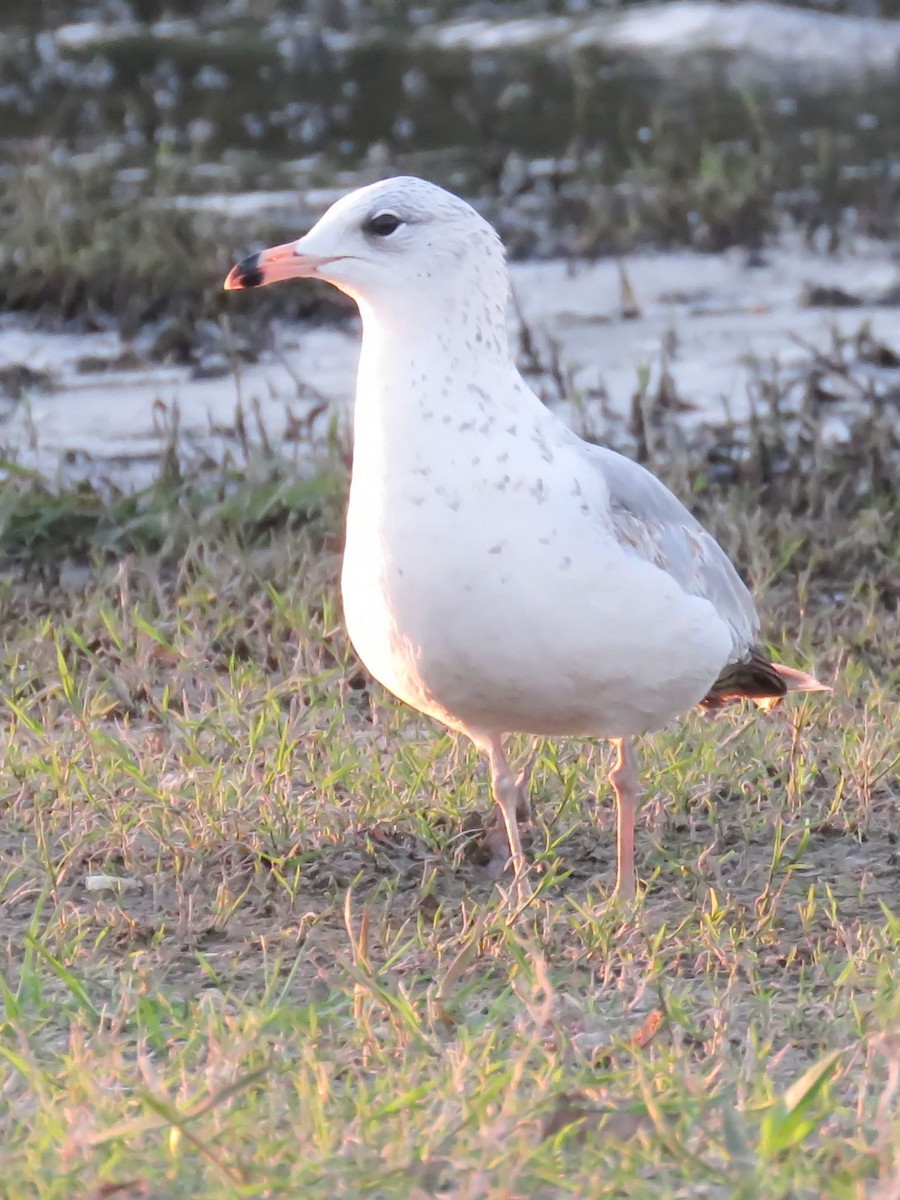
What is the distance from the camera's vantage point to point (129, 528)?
5.93 metres

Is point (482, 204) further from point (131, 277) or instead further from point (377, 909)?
point (377, 909)

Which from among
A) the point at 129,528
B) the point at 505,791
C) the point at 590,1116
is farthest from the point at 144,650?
the point at 590,1116

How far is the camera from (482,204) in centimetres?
941

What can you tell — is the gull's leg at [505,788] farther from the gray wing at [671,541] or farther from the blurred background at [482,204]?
the blurred background at [482,204]

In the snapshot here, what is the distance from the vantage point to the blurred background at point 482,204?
23.5 ft

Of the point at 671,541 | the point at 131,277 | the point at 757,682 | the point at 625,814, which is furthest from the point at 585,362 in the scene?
the point at 625,814

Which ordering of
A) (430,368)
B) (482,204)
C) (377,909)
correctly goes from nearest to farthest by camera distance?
(430,368) < (377,909) < (482,204)

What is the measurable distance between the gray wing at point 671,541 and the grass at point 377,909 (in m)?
0.41

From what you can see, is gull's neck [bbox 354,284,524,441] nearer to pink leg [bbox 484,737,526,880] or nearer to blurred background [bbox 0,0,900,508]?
pink leg [bbox 484,737,526,880]

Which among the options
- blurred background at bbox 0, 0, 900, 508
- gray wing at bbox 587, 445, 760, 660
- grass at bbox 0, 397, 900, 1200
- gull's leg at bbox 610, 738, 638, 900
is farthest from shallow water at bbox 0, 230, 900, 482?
gull's leg at bbox 610, 738, 638, 900

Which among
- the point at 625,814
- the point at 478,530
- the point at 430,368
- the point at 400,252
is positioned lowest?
the point at 625,814

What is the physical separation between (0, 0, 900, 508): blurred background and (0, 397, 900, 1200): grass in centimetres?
103

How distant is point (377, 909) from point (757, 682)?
101 cm

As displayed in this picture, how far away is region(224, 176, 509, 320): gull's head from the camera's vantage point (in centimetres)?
362
